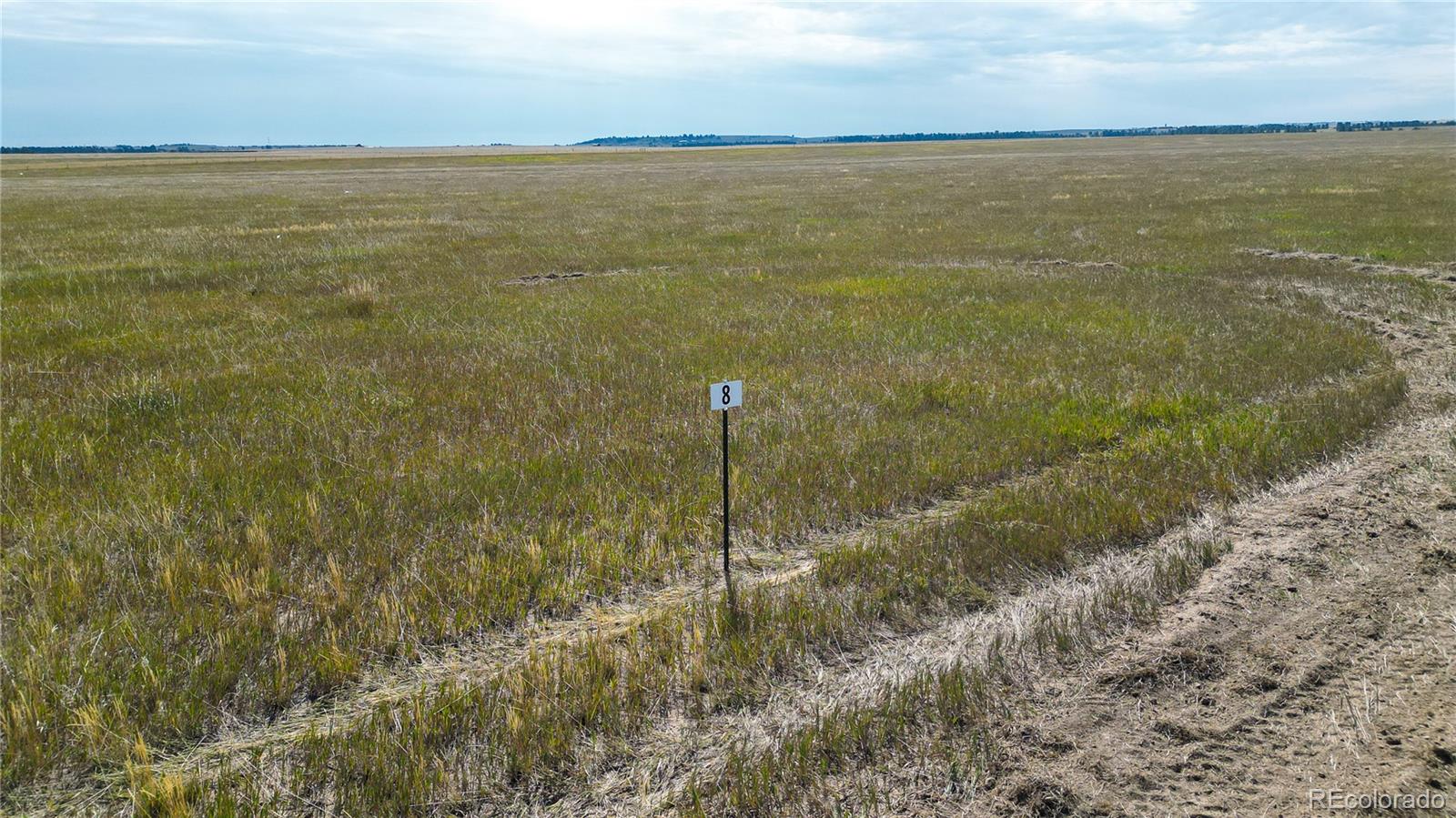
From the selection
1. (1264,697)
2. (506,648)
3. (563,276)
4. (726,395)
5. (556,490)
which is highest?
(563,276)

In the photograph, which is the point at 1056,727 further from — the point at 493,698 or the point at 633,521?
the point at 633,521

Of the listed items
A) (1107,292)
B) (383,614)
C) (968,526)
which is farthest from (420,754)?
(1107,292)

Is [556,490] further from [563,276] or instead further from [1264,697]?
[563,276]

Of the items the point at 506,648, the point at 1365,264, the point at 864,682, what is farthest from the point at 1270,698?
the point at 1365,264

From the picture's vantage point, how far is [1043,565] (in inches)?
223

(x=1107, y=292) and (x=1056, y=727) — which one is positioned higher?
(x=1107, y=292)

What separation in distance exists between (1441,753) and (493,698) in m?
4.35
